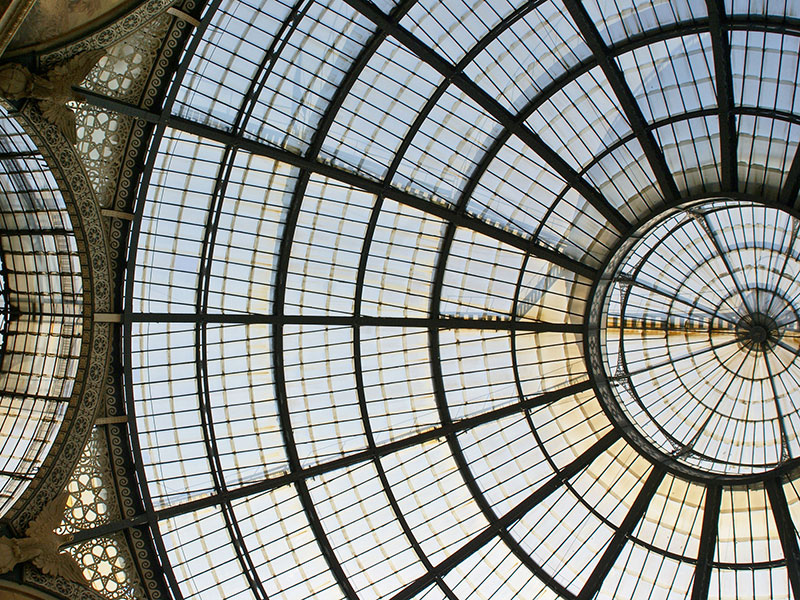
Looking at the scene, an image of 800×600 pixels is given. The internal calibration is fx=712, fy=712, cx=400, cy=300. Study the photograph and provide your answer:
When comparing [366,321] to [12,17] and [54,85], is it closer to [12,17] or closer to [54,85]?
[54,85]

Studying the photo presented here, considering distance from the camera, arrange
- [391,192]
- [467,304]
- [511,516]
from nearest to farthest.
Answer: [391,192] < [511,516] < [467,304]

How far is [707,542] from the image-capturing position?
23.9m

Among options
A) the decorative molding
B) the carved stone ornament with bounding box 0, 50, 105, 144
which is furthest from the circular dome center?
the decorative molding

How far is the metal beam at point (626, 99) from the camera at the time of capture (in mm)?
19375

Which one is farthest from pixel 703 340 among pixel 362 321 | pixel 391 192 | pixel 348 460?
pixel 348 460

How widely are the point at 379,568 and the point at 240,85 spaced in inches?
638

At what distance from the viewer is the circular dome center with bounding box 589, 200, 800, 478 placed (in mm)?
23812

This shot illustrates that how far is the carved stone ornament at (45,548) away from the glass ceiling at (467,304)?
2.53 meters

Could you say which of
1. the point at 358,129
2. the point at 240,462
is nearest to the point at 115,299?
the point at 240,462

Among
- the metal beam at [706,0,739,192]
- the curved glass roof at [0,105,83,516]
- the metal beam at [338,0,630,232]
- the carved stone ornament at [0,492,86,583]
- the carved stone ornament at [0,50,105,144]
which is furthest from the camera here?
the metal beam at [338,0,630,232]

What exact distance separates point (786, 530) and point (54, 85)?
2458 centimetres

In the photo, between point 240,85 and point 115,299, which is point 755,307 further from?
point 115,299

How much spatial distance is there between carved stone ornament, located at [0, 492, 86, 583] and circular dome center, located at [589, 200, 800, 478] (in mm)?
17220

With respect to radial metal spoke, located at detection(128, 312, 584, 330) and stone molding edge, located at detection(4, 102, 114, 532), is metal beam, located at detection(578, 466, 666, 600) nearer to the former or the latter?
radial metal spoke, located at detection(128, 312, 584, 330)
